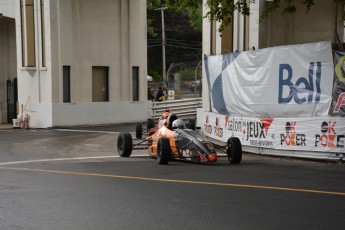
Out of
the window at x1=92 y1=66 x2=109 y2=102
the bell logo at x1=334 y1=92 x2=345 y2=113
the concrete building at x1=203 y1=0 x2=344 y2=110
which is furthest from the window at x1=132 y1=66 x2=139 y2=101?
the bell logo at x1=334 y1=92 x2=345 y2=113

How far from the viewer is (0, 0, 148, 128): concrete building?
1036 inches

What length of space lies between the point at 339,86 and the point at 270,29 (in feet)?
24.4

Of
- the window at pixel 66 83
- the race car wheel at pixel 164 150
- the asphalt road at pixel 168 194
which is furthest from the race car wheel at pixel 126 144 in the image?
the window at pixel 66 83

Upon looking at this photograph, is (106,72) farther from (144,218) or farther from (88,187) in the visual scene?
(144,218)

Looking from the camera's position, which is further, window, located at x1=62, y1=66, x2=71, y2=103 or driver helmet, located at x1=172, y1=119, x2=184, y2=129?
window, located at x1=62, y1=66, x2=71, y2=103

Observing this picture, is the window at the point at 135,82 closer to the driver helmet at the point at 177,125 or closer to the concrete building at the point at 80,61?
the concrete building at the point at 80,61

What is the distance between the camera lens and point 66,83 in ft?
87.6

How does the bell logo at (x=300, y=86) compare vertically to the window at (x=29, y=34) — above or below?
below

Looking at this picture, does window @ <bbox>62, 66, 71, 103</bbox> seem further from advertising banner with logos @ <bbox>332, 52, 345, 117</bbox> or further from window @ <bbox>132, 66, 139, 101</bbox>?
advertising banner with logos @ <bbox>332, 52, 345, 117</bbox>

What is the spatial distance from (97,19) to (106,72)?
2804 mm

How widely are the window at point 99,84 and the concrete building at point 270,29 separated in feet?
28.1

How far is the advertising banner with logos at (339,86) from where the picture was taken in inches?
539

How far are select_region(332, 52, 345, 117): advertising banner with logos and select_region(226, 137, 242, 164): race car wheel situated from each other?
2740 mm

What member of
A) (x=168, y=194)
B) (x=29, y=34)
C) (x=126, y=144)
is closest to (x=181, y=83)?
(x=29, y=34)
